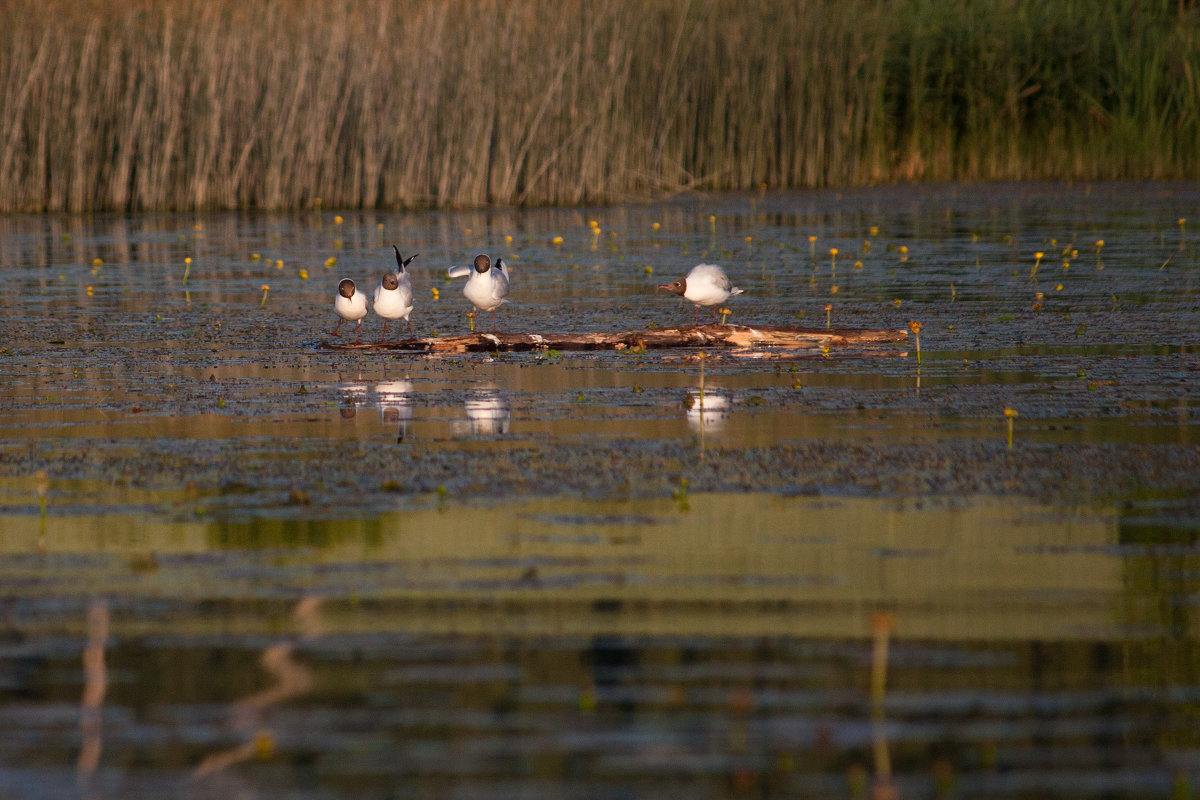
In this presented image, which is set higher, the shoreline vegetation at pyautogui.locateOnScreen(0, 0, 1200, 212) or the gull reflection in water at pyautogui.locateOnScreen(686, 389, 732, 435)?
the shoreline vegetation at pyautogui.locateOnScreen(0, 0, 1200, 212)

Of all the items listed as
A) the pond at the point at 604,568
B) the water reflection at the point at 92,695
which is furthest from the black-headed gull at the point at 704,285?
the water reflection at the point at 92,695

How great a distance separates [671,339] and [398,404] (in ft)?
8.10

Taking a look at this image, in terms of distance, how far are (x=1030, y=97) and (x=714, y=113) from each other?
4.93 m

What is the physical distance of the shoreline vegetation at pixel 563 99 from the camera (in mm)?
23812

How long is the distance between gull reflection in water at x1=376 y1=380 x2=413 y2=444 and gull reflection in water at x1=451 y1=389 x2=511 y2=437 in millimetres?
236

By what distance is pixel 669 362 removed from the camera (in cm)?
1043

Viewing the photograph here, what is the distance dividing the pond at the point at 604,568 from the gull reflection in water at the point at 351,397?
0.04 meters

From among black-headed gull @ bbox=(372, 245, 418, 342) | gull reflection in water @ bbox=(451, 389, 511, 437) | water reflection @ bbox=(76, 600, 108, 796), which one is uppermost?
black-headed gull @ bbox=(372, 245, 418, 342)

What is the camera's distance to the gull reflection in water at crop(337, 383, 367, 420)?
28.2 feet

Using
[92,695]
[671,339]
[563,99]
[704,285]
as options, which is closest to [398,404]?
[671,339]

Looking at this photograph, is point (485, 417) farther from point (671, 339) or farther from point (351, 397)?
point (671, 339)

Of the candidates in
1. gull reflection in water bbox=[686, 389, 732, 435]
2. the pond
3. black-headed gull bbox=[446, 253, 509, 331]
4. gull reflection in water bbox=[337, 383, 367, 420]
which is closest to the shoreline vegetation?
black-headed gull bbox=[446, 253, 509, 331]

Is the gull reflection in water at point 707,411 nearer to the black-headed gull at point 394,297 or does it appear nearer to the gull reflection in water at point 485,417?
the gull reflection in water at point 485,417

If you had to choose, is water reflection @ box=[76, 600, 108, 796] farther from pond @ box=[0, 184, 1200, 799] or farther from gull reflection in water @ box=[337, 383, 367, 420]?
gull reflection in water @ box=[337, 383, 367, 420]
